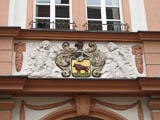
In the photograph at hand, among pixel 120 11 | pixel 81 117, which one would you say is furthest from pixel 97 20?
pixel 81 117

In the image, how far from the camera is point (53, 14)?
28.1ft

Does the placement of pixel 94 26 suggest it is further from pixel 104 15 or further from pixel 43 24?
pixel 43 24

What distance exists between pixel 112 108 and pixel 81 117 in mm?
713

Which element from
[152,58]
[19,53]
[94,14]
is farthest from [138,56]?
[19,53]

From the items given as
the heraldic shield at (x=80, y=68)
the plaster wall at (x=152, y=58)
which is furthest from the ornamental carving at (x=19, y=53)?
the plaster wall at (x=152, y=58)

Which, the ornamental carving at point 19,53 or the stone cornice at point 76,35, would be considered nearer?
the ornamental carving at point 19,53

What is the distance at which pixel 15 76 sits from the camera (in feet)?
23.6

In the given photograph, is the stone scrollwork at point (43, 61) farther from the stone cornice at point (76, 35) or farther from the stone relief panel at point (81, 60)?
A: the stone cornice at point (76, 35)

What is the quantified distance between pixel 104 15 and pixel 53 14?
1273mm

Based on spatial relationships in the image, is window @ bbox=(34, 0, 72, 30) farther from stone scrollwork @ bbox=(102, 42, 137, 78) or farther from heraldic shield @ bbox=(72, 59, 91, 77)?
stone scrollwork @ bbox=(102, 42, 137, 78)

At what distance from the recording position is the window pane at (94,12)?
28.5 ft

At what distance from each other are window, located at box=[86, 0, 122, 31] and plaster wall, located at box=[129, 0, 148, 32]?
0.33 m

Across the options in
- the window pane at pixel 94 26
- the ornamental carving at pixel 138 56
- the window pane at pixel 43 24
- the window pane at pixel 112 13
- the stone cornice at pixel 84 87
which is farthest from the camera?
the window pane at pixel 112 13

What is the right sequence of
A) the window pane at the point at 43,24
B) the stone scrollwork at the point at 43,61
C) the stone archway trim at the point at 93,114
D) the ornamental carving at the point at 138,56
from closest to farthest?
1. the stone archway trim at the point at 93,114
2. the stone scrollwork at the point at 43,61
3. the ornamental carving at the point at 138,56
4. the window pane at the point at 43,24
